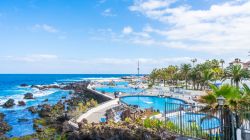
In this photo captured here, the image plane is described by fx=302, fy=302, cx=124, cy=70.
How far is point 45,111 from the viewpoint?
44438 mm

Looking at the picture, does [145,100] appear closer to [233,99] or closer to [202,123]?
[202,123]

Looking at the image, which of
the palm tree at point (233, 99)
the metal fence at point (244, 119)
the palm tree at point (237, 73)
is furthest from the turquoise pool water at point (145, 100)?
the metal fence at point (244, 119)

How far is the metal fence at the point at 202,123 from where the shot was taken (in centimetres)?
1262

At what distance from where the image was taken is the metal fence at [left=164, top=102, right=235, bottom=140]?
41.4 feet

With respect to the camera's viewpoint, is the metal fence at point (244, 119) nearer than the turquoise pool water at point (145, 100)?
Yes

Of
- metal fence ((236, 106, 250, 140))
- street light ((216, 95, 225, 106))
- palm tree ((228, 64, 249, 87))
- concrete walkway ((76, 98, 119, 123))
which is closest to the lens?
street light ((216, 95, 225, 106))

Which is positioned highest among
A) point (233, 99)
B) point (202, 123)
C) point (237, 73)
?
point (237, 73)

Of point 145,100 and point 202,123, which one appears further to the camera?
point 145,100

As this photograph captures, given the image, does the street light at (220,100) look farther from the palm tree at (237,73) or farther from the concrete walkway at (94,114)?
the palm tree at (237,73)

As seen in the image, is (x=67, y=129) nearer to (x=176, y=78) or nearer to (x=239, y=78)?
(x=239, y=78)

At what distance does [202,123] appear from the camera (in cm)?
1402

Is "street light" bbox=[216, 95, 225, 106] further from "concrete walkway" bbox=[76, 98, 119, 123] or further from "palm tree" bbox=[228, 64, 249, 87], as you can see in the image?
"palm tree" bbox=[228, 64, 249, 87]

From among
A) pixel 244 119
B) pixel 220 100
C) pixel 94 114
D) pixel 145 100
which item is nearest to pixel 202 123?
pixel 244 119

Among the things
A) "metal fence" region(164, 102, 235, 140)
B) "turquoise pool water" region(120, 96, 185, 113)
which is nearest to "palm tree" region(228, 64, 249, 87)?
"turquoise pool water" region(120, 96, 185, 113)
